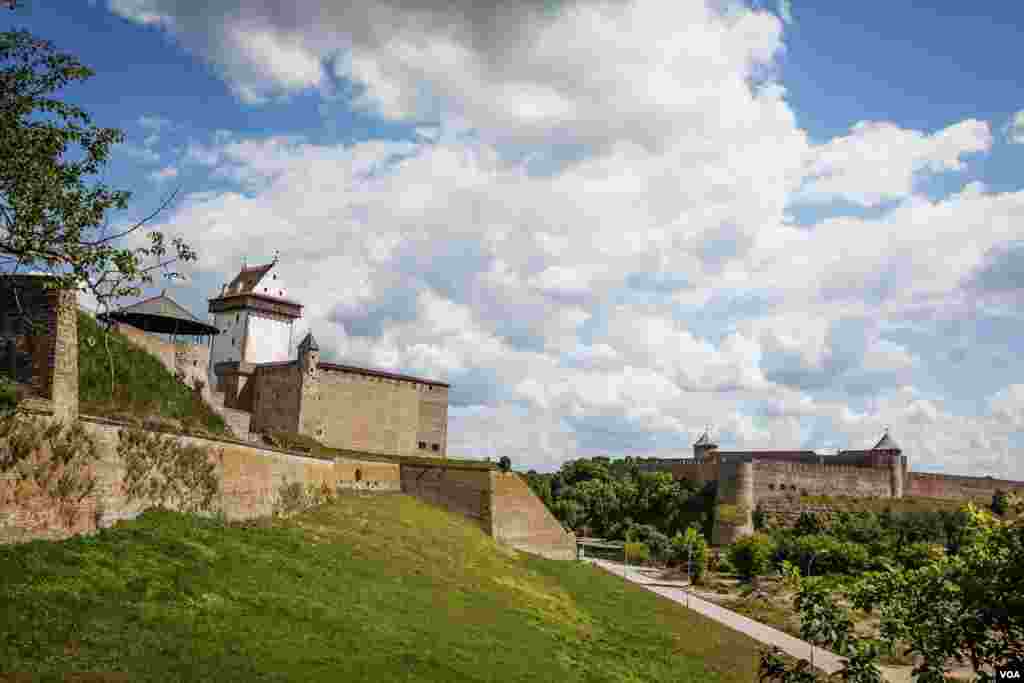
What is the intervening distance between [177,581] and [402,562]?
30.3ft

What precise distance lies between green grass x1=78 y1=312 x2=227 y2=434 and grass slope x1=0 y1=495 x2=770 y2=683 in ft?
16.8

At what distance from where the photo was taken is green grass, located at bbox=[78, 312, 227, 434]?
841 inches

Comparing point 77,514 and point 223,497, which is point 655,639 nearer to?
point 223,497

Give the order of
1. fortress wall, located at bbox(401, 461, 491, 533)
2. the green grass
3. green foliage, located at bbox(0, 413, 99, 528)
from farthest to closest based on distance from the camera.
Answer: fortress wall, located at bbox(401, 461, 491, 533), the green grass, green foliage, located at bbox(0, 413, 99, 528)

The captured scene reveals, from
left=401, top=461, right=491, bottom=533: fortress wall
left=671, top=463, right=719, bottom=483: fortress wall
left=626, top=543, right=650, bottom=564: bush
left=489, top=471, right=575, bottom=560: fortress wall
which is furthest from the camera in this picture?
left=671, top=463, right=719, bottom=483: fortress wall

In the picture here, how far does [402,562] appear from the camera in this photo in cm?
2175

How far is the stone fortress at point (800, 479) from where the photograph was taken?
63.4 m

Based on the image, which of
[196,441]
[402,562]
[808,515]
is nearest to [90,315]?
[196,441]

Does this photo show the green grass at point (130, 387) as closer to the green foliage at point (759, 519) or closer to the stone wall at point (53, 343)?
the stone wall at point (53, 343)

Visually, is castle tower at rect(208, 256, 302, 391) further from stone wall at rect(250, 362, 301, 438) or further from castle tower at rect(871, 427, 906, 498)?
castle tower at rect(871, 427, 906, 498)

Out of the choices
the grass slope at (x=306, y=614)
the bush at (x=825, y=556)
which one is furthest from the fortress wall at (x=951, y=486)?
the grass slope at (x=306, y=614)

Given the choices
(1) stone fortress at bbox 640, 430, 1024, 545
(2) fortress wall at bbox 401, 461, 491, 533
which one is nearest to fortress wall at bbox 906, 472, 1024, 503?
(1) stone fortress at bbox 640, 430, 1024, 545

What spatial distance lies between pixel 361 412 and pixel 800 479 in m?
39.3

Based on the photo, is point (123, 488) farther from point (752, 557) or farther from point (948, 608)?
point (752, 557)
